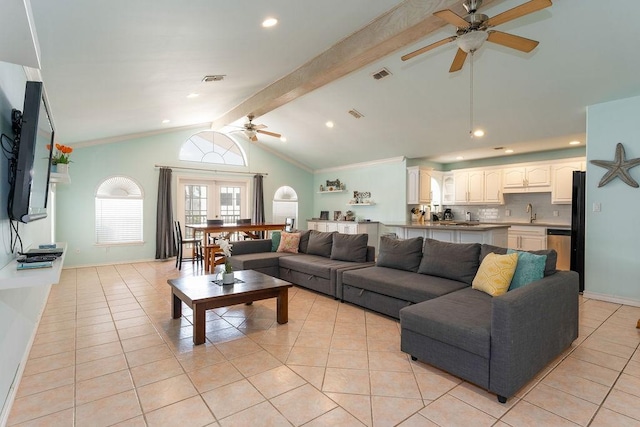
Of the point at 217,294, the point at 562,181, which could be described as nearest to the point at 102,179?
the point at 217,294

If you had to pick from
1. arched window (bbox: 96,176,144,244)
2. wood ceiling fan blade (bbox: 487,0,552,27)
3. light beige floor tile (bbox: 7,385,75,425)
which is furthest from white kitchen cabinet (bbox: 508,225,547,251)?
arched window (bbox: 96,176,144,244)

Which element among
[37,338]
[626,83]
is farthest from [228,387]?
[626,83]

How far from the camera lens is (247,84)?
16.8 feet

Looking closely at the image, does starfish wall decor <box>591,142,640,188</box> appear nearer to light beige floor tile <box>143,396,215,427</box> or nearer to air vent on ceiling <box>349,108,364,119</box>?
air vent on ceiling <box>349,108,364,119</box>

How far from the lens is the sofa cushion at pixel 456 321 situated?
221 cm

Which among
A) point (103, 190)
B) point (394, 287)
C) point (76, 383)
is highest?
point (103, 190)

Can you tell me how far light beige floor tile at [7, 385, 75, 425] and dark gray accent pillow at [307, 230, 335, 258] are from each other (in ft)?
11.8

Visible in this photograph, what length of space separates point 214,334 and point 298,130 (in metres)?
5.50

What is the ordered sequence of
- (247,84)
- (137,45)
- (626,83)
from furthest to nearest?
(247,84) → (626,83) → (137,45)

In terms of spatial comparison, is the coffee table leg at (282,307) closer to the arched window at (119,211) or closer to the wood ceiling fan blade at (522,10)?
the wood ceiling fan blade at (522,10)

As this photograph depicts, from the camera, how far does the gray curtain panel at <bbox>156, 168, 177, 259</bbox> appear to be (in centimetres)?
754

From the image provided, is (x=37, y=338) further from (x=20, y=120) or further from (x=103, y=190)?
(x=103, y=190)

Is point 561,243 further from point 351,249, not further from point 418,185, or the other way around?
point 351,249

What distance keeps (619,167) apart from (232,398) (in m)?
5.27
